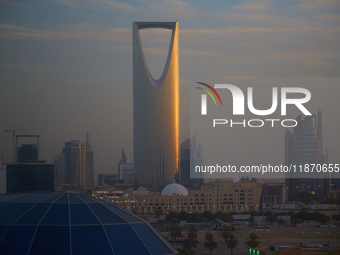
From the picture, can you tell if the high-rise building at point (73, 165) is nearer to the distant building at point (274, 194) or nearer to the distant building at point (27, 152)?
the distant building at point (27, 152)

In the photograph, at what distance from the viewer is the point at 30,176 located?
254 feet

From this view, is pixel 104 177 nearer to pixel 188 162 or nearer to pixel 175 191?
pixel 188 162

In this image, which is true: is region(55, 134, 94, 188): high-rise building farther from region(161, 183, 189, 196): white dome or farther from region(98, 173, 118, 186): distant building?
region(161, 183, 189, 196): white dome

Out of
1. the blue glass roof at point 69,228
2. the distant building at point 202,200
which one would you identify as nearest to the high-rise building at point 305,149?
the distant building at point 202,200

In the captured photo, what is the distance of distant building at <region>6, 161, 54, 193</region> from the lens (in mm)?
75188

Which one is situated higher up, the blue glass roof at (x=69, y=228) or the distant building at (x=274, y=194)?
the blue glass roof at (x=69, y=228)

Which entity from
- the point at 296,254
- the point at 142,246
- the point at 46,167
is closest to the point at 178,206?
the point at 46,167

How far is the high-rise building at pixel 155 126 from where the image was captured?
327ft

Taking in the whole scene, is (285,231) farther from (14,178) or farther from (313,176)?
(313,176)

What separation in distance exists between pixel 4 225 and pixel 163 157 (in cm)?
9349

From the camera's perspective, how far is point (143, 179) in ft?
335

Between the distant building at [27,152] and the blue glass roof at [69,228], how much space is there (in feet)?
282

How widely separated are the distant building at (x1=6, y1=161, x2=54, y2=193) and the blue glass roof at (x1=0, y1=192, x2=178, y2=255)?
66.3 m

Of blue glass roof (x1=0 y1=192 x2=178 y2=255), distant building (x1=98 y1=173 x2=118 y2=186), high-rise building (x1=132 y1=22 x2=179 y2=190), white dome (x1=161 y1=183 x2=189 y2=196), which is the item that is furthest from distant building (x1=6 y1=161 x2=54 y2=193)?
blue glass roof (x1=0 y1=192 x2=178 y2=255)
